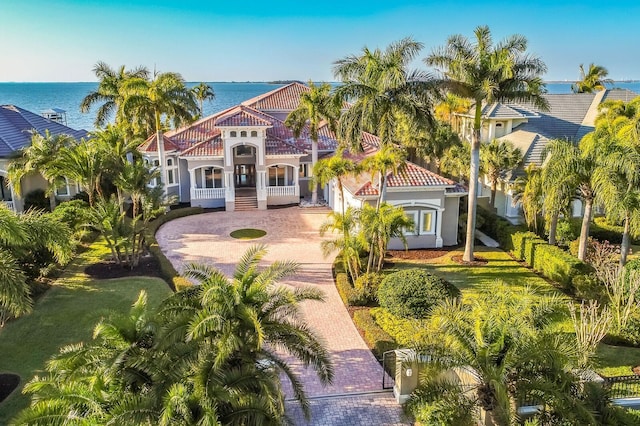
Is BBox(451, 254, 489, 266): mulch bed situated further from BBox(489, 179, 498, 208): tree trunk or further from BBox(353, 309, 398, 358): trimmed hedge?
BBox(353, 309, 398, 358): trimmed hedge

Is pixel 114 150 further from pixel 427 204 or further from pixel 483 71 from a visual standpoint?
pixel 483 71

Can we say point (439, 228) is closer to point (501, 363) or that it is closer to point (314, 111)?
point (314, 111)

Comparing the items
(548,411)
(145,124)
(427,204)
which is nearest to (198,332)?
(548,411)

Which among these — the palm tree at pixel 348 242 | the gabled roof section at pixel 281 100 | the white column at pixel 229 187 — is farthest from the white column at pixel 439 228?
the gabled roof section at pixel 281 100

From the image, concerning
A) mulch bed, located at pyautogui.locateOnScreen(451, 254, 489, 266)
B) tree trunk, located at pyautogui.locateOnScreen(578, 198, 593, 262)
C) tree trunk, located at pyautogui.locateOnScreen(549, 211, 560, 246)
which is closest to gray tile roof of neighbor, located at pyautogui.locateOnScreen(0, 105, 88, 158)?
mulch bed, located at pyautogui.locateOnScreen(451, 254, 489, 266)

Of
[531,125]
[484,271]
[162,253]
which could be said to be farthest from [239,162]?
[531,125]
